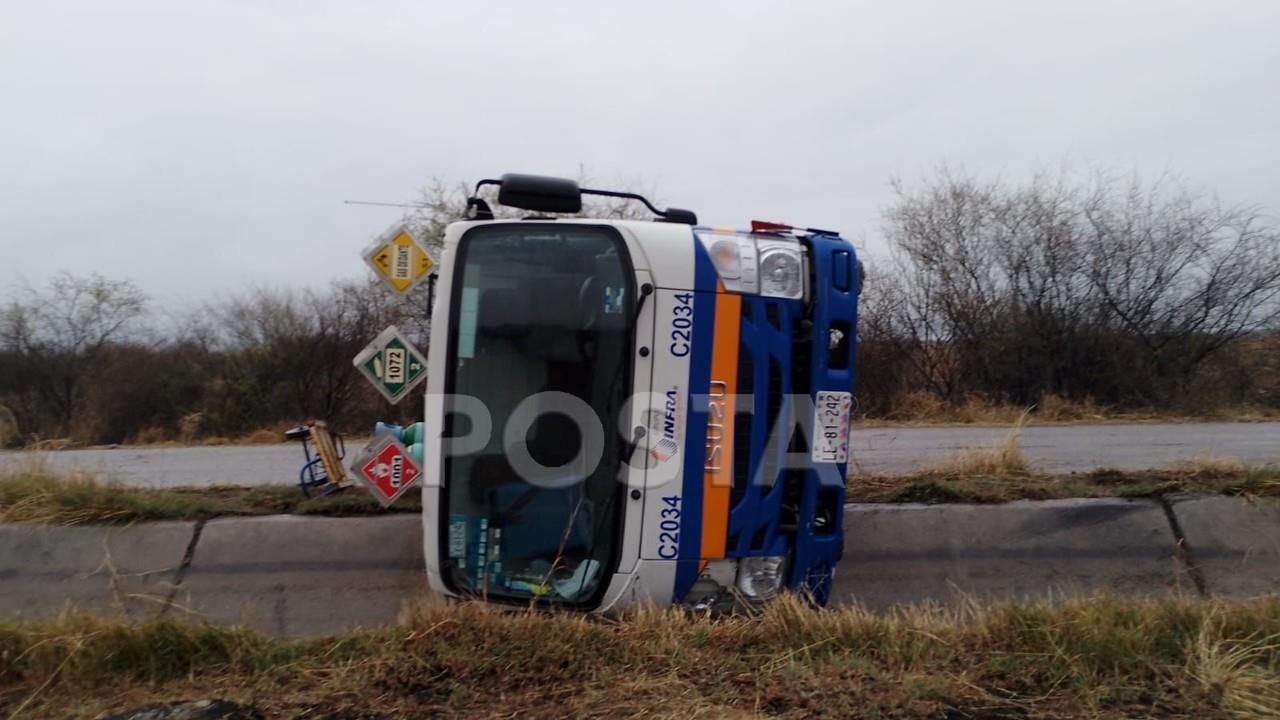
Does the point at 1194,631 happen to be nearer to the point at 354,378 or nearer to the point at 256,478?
the point at 256,478

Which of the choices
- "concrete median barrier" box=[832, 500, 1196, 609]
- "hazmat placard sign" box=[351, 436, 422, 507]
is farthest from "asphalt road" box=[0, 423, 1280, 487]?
"hazmat placard sign" box=[351, 436, 422, 507]

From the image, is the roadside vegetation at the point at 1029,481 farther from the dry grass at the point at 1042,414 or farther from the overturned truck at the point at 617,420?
the dry grass at the point at 1042,414

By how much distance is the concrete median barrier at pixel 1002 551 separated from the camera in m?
6.66

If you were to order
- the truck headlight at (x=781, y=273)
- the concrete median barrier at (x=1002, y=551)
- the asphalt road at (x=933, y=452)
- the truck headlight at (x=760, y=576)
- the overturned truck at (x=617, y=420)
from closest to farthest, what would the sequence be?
the overturned truck at (x=617, y=420), the truck headlight at (x=760, y=576), the truck headlight at (x=781, y=273), the concrete median barrier at (x=1002, y=551), the asphalt road at (x=933, y=452)

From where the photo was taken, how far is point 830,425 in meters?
5.75

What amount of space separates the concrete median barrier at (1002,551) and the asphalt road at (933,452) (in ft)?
4.72

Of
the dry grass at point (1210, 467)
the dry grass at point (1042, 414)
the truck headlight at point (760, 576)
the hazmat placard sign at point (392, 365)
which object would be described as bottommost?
the truck headlight at point (760, 576)

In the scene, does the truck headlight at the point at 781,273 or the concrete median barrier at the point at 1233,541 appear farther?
the concrete median barrier at the point at 1233,541

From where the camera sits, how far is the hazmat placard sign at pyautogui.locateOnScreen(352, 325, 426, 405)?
25.0 feet

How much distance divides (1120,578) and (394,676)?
4.65 metres

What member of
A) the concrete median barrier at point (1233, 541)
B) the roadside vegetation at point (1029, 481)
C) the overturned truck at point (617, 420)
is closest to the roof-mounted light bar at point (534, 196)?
the overturned truck at point (617, 420)

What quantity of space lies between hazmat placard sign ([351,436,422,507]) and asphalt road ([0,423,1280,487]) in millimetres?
2272

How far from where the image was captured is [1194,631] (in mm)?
4516

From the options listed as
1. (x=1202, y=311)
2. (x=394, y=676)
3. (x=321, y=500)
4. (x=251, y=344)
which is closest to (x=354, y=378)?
(x=251, y=344)
